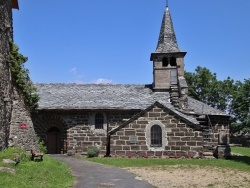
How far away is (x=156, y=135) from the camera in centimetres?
2344

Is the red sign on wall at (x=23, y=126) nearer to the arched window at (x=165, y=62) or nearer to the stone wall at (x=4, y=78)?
the stone wall at (x=4, y=78)

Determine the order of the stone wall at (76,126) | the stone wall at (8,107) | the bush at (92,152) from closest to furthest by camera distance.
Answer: the stone wall at (8,107) < the bush at (92,152) < the stone wall at (76,126)

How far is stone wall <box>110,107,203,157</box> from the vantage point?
2302cm

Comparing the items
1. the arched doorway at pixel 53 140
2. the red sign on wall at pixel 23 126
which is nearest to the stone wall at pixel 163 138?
the arched doorway at pixel 53 140

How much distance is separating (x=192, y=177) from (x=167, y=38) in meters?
19.8

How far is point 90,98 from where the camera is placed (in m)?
27.2

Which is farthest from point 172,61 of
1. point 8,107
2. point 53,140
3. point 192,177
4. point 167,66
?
point 192,177

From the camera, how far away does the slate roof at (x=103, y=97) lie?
25938 millimetres

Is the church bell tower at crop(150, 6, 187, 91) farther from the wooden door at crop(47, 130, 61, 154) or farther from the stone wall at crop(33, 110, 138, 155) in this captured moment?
the wooden door at crop(47, 130, 61, 154)

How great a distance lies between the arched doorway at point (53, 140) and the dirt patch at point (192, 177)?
36.1 ft

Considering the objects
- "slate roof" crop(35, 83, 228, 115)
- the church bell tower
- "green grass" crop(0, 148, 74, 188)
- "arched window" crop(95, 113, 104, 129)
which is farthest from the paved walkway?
the church bell tower

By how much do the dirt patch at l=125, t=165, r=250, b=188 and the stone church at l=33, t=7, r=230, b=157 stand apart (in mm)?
5598

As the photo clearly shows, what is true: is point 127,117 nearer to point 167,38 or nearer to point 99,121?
point 99,121

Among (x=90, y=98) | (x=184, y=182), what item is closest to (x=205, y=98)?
(x=90, y=98)
